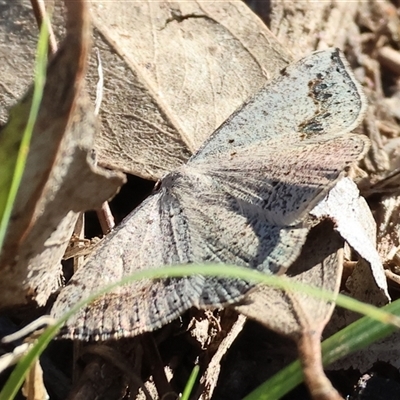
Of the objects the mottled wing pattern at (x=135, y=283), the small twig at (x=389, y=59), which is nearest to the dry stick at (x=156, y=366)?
the mottled wing pattern at (x=135, y=283)

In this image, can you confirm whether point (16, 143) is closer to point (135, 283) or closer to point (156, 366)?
point (135, 283)

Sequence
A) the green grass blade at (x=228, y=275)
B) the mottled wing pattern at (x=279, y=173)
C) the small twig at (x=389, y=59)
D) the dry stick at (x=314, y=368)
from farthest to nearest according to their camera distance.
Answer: the small twig at (x=389, y=59)
the mottled wing pattern at (x=279, y=173)
the dry stick at (x=314, y=368)
the green grass blade at (x=228, y=275)

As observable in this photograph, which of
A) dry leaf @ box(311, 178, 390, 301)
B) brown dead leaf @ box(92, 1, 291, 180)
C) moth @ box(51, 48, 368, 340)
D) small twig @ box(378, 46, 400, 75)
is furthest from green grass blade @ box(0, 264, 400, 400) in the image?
small twig @ box(378, 46, 400, 75)

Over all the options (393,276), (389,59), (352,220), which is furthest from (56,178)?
(389,59)

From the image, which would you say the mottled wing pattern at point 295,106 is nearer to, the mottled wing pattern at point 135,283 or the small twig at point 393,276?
the mottled wing pattern at point 135,283

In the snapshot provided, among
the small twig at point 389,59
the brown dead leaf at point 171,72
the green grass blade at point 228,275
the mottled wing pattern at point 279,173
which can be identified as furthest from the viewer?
the small twig at point 389,59

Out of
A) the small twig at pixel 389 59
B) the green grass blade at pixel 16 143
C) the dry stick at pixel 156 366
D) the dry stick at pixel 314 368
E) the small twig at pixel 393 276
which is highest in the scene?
the green grass blade at pixel 16 143
